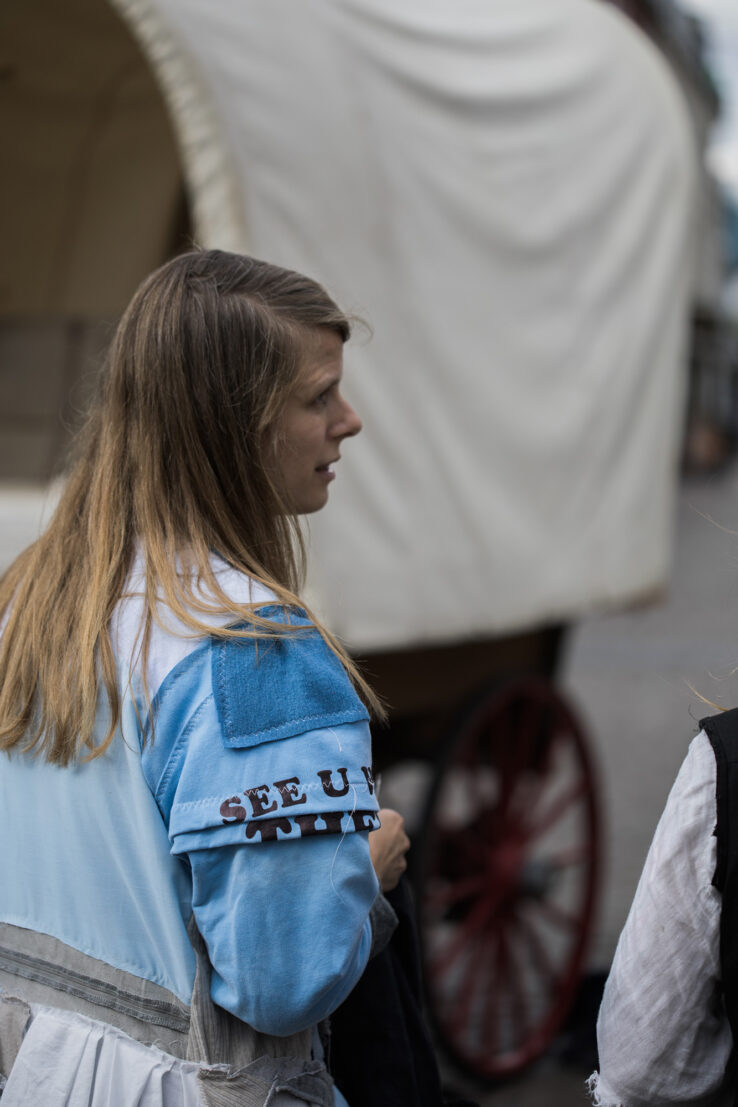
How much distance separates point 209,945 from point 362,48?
210 centimetres

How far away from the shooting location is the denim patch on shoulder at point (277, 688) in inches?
37.4

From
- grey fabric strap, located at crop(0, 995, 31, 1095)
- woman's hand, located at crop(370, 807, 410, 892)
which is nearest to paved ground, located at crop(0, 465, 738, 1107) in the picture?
woman's hand, located at crop(370, 807, 410, 892)

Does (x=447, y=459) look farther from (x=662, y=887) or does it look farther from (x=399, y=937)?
(x=662, y=887)

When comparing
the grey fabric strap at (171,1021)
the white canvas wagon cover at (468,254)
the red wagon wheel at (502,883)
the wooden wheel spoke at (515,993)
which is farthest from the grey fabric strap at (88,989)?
the wooden wheel spoke at (515,993)

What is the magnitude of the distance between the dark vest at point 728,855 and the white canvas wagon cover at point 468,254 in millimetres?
1160

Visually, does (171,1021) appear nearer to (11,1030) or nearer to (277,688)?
(11,1030)

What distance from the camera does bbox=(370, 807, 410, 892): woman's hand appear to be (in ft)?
3.85

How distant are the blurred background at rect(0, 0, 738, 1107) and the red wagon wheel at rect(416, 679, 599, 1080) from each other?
0.01 metres

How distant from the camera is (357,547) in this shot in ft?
7.84

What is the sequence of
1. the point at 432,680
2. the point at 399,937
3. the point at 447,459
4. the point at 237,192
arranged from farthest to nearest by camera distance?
the point at 432,680 → the point at 447,459 → the point at 237,192 → the point at 399,937

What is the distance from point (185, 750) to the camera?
0.97 meters

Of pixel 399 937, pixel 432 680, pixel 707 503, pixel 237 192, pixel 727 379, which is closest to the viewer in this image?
pixel 399 937

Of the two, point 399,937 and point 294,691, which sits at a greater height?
point 294,691

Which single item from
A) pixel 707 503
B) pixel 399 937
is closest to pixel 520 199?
pixel 399 937
